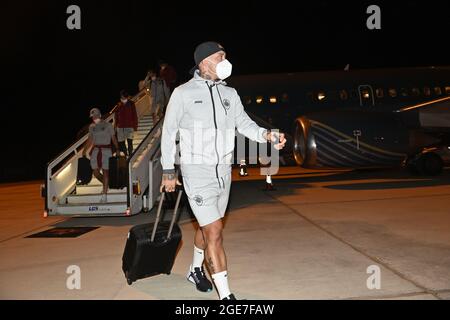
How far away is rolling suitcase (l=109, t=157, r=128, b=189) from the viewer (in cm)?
991

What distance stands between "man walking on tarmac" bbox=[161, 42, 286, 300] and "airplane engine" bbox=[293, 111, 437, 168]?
346 inches

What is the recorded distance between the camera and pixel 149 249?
5.33 metres

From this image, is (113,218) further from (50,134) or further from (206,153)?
(50,134)

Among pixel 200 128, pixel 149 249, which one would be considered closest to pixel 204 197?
pixel 200 128

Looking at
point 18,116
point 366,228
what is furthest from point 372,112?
point 18,116

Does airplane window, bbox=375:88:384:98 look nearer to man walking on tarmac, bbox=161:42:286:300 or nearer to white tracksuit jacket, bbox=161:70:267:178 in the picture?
man walking on tarmac, bbox=161:42:286:300

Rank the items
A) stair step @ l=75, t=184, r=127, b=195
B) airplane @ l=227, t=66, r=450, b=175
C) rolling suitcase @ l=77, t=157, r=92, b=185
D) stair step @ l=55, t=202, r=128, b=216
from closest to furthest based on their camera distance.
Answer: stair step @ l=55, t=202, r=128, b=216 < rolling suitcase @ l=77, t=157, r=92, b=185 < stair step @ l=75, t=184, r=127, b=195 < airplane @ l=227, t=66, r=450, b=175

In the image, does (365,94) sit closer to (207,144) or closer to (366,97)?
(366,97)

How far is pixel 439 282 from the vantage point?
17.0 feet

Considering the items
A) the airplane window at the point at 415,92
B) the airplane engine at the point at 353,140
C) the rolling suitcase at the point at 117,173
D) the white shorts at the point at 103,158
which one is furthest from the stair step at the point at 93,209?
the airplane window at the point at 415,92

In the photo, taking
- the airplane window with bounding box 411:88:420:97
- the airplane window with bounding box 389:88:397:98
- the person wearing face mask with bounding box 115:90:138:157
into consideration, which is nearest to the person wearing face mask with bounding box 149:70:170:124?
the person wearing face mask with bounding box 115:90:138:157

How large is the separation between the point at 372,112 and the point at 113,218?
7570 mm

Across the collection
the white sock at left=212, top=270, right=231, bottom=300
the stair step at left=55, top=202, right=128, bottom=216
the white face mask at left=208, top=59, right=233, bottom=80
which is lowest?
the stair step at left=55, top=202, right=128, bottom=216
